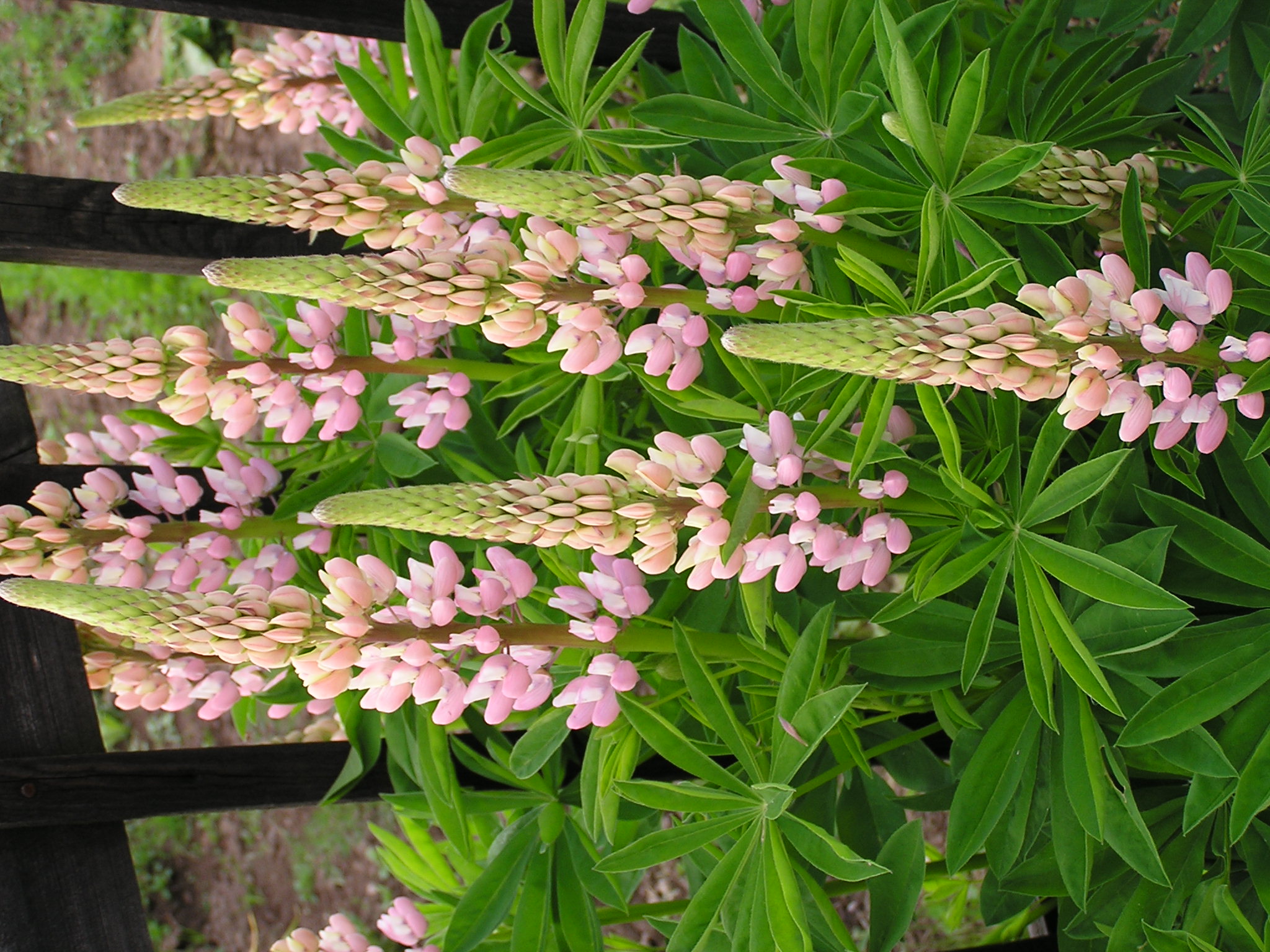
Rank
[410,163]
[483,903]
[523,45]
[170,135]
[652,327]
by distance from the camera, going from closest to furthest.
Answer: [652,327], [410,163], [483,903], [523,45], [170,135]

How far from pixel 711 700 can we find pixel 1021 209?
0.55 metres

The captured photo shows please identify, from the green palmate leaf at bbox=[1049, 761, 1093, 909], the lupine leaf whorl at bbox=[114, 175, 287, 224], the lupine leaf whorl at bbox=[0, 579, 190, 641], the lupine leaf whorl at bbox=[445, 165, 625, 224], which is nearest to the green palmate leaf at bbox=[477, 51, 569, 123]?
the lupine leaf whorl at bbox=[114, 175, 287, 224]

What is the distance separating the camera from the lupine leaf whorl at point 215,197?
102 cm

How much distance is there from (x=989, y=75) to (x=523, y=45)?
84 cm

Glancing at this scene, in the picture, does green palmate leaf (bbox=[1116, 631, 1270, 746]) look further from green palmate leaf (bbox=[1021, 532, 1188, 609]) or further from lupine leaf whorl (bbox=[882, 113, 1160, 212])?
lupine leaf whorl (bbox=[882, 113, 1160, 212])

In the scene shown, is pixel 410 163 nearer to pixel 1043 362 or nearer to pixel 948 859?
pixel 1043 362

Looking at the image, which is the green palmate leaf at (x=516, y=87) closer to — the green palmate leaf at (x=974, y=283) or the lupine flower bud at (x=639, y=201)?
the lupine flower bud at (x=639, y=201)

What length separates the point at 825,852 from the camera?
3.34 feet

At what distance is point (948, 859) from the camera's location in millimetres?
1062

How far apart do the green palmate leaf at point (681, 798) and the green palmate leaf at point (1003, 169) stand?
61 centimetres

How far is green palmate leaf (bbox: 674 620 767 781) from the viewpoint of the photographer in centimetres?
106

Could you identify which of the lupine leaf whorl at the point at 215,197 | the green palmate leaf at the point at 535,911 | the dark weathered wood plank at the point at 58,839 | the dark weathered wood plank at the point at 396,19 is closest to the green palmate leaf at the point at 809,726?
the green palmate leaf at the point at 535,911

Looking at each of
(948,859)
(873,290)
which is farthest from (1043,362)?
(948,859)

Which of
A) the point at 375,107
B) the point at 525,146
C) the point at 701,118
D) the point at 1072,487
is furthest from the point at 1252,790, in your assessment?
the point at 375,107
